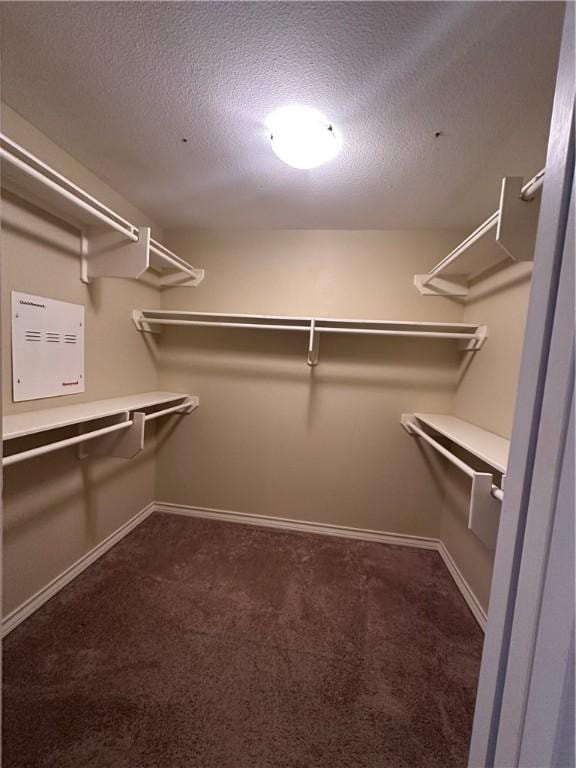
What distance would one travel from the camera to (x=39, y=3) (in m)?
0.86

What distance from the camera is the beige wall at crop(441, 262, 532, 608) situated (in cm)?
155

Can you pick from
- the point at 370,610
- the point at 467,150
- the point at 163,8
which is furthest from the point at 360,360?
the point at 163,8

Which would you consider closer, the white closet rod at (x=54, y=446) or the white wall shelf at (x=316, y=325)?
the white closet rod at (x=54, y=446)

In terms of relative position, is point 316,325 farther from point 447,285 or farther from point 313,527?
point 313,527

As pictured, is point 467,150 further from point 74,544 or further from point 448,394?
point 74,544

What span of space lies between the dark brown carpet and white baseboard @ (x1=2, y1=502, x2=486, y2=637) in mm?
51

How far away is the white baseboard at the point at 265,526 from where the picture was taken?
1.62m

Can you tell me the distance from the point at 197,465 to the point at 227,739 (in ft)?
5.21

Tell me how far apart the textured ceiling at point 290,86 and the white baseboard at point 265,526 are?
220 cm

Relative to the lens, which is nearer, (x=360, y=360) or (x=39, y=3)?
(x=39, y=3)

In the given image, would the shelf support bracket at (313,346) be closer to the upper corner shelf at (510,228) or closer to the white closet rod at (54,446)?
the upper corner shelf at (510,228)

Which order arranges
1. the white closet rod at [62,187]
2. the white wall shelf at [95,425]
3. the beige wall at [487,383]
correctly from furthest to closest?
the beige wall at [487,383] < the white wall shelf at [95,425] < the white closet rod at [62,187]

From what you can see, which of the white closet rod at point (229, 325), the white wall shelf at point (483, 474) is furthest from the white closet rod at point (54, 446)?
the white wall shelf at point (483, 474)

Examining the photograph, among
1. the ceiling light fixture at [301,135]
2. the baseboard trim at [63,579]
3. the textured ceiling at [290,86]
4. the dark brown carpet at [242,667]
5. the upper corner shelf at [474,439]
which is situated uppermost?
the textured ceiling at [290,86]
